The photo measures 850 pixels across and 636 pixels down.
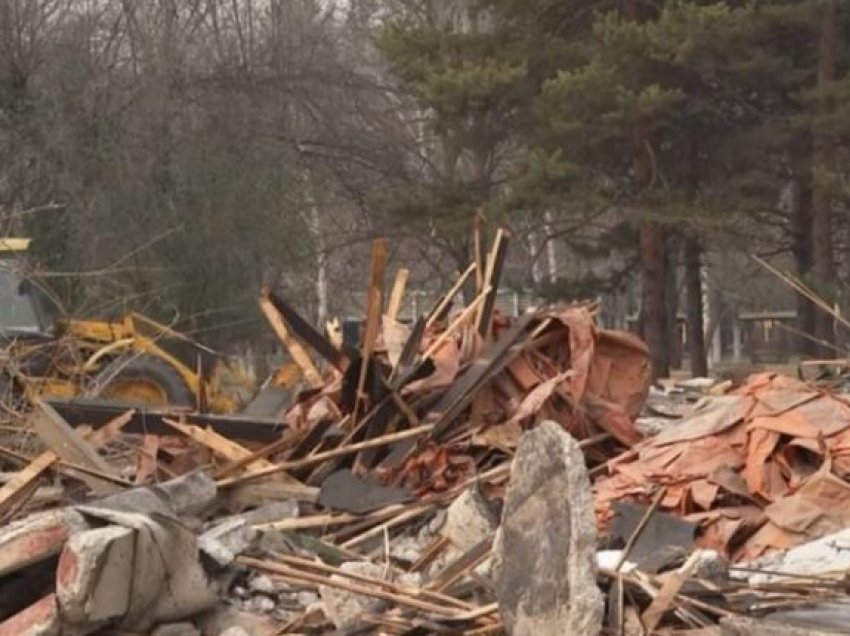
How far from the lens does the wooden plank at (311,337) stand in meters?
11.1

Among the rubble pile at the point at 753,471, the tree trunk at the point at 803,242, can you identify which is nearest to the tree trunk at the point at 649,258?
the tree trunk at the point at 803,242

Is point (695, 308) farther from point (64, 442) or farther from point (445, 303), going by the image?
point (64, 442)

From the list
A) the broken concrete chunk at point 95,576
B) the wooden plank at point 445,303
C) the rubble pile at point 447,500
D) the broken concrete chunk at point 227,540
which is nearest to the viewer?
the rubble pile at point 447,500

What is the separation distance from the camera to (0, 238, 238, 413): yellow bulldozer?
14320 mm

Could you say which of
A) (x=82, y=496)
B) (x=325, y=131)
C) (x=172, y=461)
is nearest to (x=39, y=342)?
(x=172, y=461)

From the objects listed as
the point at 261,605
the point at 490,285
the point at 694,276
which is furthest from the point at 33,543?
the point at 694,276

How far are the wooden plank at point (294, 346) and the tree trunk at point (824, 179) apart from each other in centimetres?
1133

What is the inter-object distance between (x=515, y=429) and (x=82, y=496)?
275 centimetres

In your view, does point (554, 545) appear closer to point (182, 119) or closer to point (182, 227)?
point (182, 227)

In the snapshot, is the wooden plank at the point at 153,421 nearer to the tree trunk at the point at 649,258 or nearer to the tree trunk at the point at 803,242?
the tree trunk at the point at 649,258

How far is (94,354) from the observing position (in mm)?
15984

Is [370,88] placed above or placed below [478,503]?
above

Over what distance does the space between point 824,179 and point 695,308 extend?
8.93 metres

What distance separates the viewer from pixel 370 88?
31.5m
